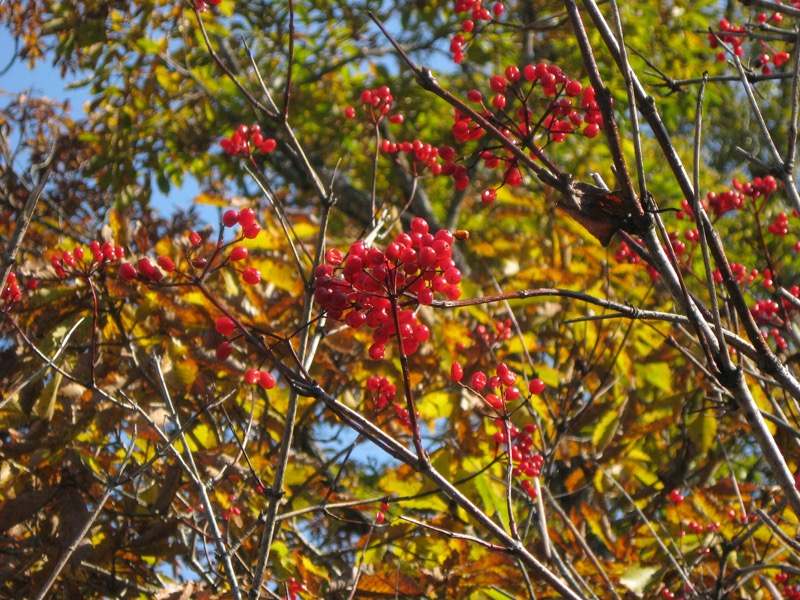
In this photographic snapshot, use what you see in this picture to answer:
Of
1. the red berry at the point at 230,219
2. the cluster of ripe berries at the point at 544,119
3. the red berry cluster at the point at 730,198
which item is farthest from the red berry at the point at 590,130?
the red berry at the point at 230,219

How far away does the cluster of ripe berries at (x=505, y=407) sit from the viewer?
146 cm

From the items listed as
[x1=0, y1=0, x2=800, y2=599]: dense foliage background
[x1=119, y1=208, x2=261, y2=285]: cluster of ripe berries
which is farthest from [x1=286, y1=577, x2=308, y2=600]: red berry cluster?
[x1=119, y1=208, x2=261, y2=285]: cluster of ripe berries

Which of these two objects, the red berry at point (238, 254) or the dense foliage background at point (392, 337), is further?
the red berry at point (238, 254)

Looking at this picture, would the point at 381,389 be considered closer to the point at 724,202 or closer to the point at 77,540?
the point at 77,540

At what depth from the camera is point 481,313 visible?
294cm

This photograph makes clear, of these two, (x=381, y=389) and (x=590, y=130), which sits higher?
(x=590, y=130)

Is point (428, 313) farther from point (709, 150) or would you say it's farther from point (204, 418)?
point (709, 150)

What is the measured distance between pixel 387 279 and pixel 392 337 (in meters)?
0.77

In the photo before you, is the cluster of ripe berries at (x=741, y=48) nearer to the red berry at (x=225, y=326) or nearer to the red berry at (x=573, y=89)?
the red berry at (x=573, y=89)

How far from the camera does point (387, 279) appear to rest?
1.15 meters

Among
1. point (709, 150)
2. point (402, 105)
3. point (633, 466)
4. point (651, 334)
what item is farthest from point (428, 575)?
point (709, 150)

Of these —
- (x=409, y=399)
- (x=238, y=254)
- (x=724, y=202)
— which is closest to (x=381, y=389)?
(x=238, y=254)

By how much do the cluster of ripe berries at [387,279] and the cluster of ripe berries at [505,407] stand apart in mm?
263

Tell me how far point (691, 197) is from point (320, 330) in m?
1.02
